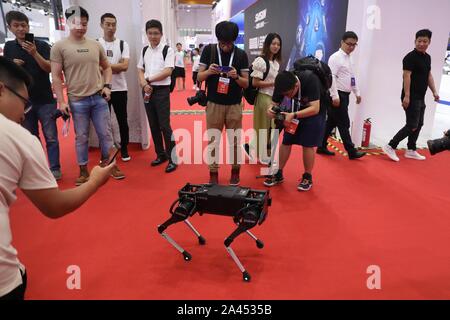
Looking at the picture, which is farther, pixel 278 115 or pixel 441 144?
pixel 278 115

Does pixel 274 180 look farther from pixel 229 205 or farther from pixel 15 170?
pixel 15 170

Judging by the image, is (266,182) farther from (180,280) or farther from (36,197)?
(36,197)

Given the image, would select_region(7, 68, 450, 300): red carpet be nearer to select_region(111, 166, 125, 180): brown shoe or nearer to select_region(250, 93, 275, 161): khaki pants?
select_region(111, 166, 125, 180): brown shoe

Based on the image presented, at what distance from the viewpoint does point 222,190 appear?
6.99 ft

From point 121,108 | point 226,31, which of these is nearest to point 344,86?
point 226,31

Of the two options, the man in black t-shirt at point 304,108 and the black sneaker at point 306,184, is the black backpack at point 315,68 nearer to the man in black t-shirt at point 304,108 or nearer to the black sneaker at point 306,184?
the man in black t-shirt at point 304,108

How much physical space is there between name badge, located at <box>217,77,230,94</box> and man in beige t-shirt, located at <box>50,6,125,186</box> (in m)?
1.15

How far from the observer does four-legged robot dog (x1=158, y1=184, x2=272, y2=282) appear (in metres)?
1.96

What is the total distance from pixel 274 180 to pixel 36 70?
99.6 inches

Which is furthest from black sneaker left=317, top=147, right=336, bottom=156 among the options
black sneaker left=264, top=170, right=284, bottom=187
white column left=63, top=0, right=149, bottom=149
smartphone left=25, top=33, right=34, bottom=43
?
smartphone left=25, top=33, right=34, bottom=43

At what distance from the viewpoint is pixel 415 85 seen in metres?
4.11

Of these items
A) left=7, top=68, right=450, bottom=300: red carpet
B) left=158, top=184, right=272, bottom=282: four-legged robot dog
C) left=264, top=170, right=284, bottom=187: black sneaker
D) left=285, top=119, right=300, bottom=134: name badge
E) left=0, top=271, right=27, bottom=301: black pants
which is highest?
left=285, top=119, right=300, bottom=134: name badge

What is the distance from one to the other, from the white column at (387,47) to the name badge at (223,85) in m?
2.38
